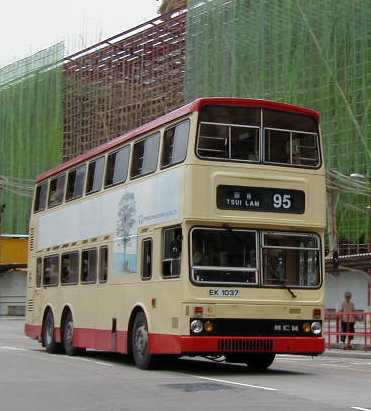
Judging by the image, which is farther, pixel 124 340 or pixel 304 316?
pixel 124 340

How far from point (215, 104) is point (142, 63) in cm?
5389

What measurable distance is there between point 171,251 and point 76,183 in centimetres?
616

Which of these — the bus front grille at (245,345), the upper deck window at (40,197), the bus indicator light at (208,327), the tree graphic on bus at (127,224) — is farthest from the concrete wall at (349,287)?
the bus indicator light at (208,327)

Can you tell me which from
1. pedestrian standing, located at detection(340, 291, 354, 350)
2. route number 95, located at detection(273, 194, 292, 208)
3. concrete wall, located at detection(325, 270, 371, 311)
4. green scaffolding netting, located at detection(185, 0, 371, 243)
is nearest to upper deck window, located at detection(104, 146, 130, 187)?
route number 95, located at detection(273, 194, 292, 208)

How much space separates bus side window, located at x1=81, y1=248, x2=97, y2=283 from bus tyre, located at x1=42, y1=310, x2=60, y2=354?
2.66m

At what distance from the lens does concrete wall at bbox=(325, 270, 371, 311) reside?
142 feet

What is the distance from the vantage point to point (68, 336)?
69.5 feet

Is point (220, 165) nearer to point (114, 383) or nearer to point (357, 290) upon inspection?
point (114, 383)

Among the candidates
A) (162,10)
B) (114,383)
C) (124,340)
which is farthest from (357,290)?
(162,10)

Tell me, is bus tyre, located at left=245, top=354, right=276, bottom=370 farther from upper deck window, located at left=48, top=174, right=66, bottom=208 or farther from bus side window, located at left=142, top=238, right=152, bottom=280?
upper deck window, located at left=48, top=174, right=66, bottom=208

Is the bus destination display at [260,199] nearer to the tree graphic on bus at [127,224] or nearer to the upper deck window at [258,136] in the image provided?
the upper deck window at [258,136]

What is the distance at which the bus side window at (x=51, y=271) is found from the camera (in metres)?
22.0

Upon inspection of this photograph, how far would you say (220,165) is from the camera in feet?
50.6

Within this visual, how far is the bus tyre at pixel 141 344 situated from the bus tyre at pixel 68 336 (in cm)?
424
